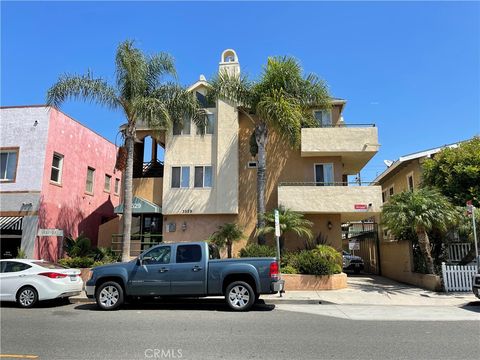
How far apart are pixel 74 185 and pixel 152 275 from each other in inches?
495

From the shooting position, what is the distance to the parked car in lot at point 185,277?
10812mm

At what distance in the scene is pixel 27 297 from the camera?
38.6 ft

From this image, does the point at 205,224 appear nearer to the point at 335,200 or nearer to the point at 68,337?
the point at 335,200

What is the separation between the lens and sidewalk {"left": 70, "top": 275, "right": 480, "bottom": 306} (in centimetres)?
1279

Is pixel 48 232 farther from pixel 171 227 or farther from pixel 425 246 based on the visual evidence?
pixel 425 246

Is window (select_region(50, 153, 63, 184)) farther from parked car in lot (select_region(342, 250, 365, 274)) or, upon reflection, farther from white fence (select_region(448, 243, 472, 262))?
white fence (select_region(448, 243, 472, 262))

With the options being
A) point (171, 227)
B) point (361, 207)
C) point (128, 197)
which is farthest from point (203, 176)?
point (361, 207)

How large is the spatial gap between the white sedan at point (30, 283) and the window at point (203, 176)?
947 cm

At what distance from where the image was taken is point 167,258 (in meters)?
11.2

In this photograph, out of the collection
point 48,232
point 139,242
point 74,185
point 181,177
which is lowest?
point 139,242

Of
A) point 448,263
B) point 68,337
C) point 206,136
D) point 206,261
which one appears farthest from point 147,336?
point 206,136

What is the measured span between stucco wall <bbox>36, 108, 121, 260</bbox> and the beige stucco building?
337cm

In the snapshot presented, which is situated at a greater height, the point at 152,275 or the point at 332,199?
the point at 332,199

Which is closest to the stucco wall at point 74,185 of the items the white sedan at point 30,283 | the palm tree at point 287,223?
the white sedan at point 30,283
